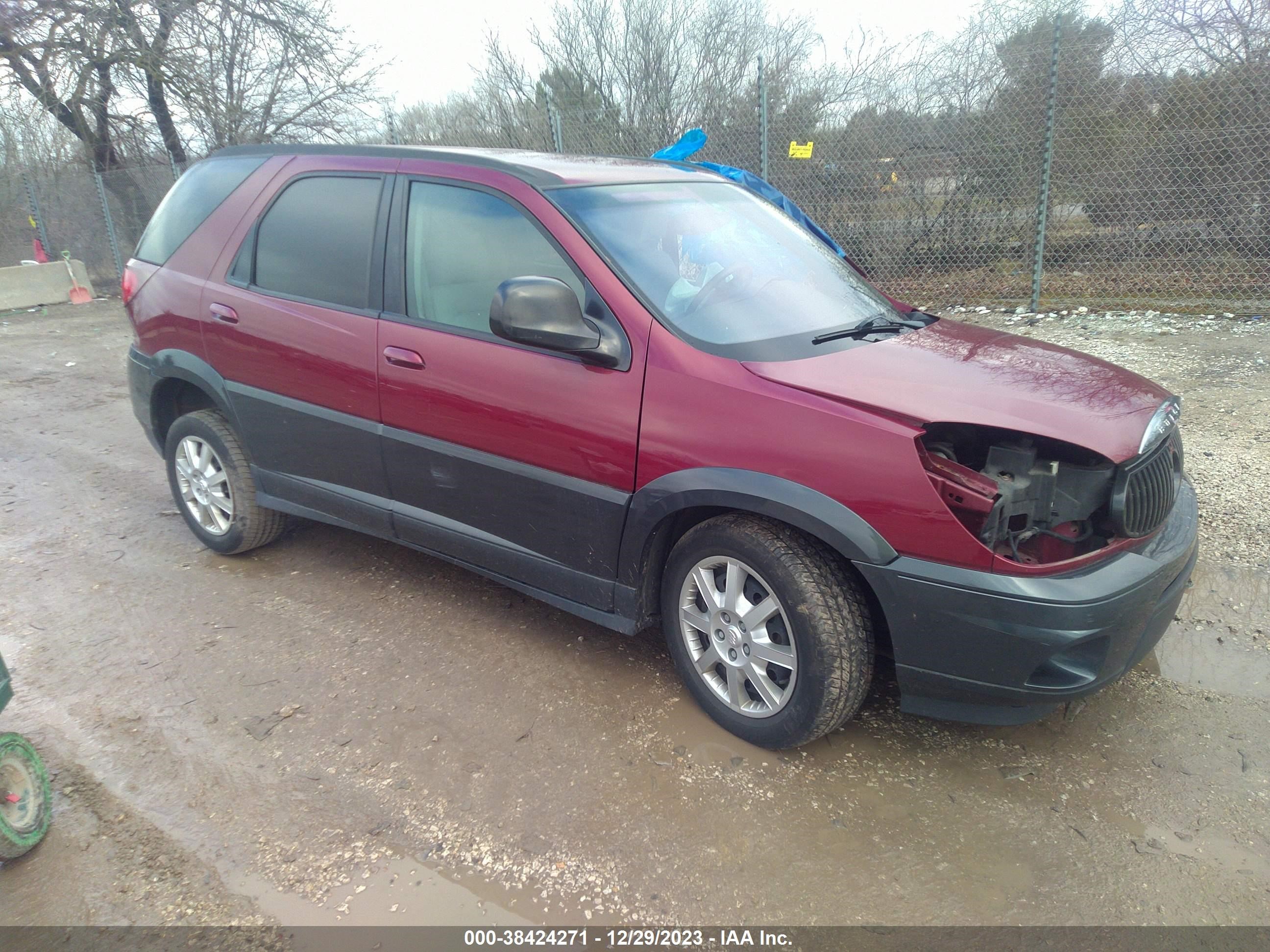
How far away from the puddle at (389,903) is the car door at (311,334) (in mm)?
1601

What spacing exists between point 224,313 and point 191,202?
0.80 meters

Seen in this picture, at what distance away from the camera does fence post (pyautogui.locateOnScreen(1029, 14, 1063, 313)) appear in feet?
25.5

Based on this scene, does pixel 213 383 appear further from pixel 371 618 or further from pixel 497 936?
pixel 497 936

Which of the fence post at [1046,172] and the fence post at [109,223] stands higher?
the fence post at [1046,172]

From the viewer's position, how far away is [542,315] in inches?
113

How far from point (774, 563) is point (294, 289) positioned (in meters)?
2.49

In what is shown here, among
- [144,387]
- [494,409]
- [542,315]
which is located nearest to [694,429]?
[542,315]

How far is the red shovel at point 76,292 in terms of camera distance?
590 inches

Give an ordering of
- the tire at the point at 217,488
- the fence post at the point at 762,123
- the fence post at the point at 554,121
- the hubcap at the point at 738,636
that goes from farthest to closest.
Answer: the fence post at the point at 554,121, the fence post at the point at 762,123, the tire at the point at 217,488, the hubcap at the point at 738,636

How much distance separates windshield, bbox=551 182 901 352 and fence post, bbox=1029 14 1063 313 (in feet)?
17.7

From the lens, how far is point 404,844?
8.33ft

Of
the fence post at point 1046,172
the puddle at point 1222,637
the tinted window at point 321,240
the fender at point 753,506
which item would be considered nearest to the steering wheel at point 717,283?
the fender at point 753,506

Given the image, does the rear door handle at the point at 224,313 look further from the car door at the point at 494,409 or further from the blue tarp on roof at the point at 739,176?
the blue tarp on roof at the point at 739,176

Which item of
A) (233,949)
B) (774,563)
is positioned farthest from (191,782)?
(774,563)
